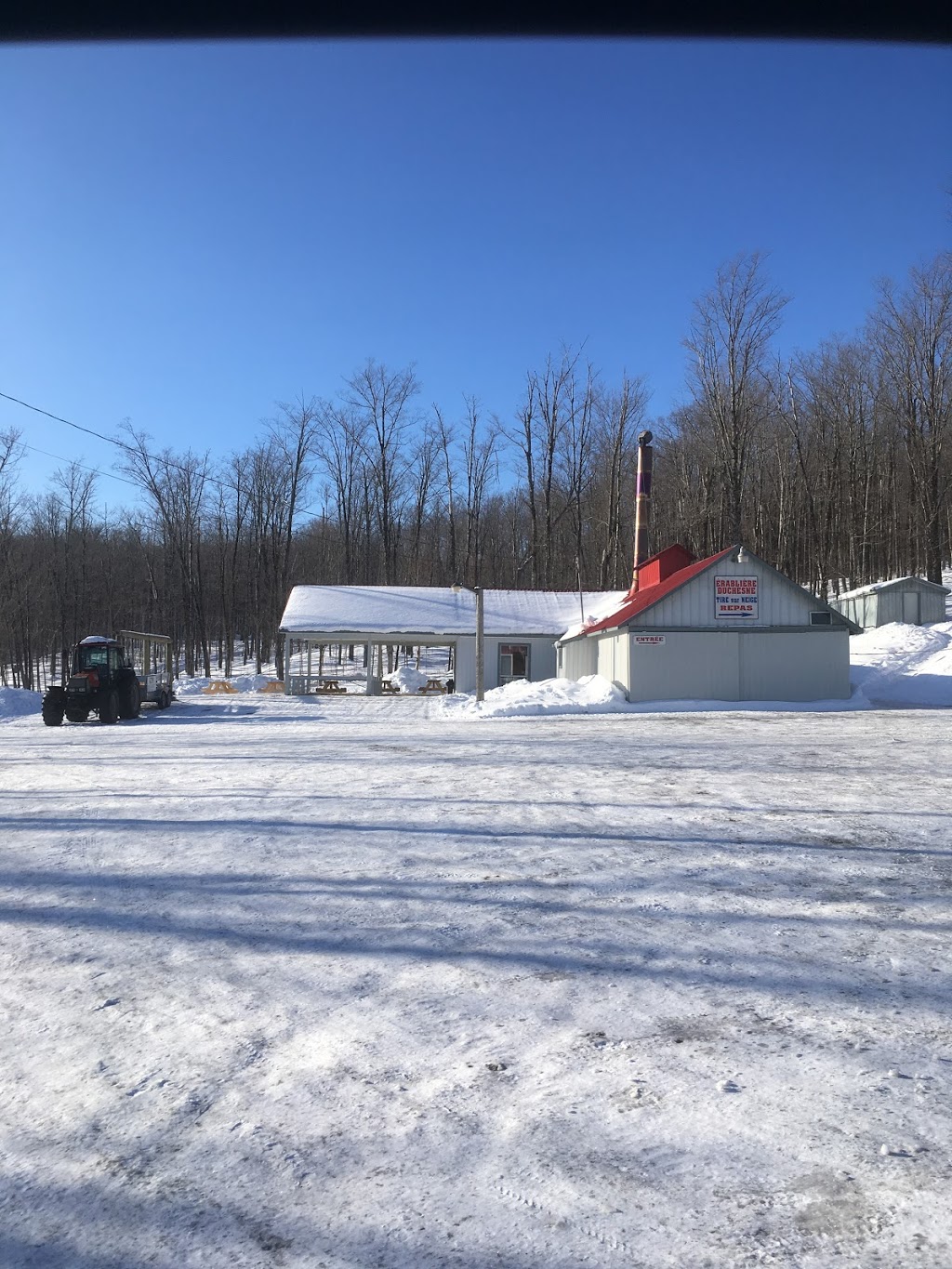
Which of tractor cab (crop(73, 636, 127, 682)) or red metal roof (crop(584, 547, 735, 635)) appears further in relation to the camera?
red metal roof (crop(584, 547, 735, 635))

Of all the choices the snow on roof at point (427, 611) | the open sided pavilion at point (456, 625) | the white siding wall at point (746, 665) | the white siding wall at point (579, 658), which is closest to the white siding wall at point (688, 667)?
the white siding wall at point (746, 665)

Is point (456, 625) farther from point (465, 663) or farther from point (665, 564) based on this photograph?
point (665, 564)

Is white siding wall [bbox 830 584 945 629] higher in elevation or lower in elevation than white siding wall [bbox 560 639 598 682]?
higher

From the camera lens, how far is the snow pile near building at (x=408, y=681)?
41.8 metres

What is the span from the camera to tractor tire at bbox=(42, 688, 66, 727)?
24031mm

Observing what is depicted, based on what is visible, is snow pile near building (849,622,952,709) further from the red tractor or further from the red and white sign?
the red tractor

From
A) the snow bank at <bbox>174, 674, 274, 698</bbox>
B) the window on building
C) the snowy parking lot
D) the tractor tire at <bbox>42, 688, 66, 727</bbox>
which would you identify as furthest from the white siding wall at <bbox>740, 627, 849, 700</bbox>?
the snow bank at <bbox>174, 674, 274, 698</bbox>

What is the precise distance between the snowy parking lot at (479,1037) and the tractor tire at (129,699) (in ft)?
58.8

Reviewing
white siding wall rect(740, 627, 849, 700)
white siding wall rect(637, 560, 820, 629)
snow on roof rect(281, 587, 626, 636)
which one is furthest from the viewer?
snow on roof rect(281, 587, 626, 636)

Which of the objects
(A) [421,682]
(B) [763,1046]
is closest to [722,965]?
(B) [763,1046]

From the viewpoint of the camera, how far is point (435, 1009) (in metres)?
4.30

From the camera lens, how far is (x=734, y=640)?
26344 mm

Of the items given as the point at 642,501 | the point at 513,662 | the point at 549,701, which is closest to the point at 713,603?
the point at 549,701

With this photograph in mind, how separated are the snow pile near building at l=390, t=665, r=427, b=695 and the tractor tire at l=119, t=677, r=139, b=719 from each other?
52.0 feet
